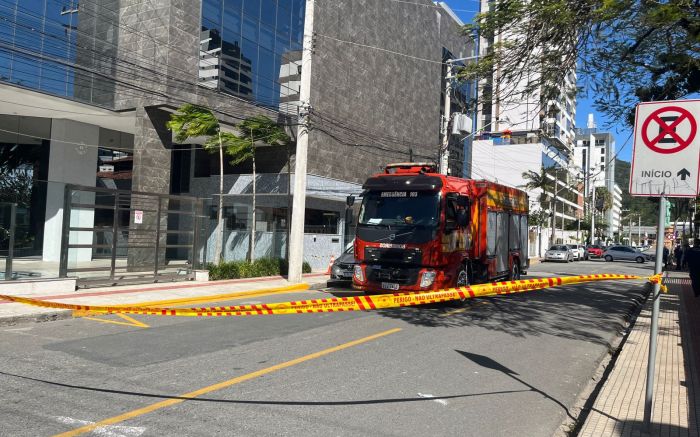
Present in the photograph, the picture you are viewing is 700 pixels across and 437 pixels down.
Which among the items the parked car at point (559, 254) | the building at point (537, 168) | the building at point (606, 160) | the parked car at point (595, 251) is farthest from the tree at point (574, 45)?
the building at point (606, 160)

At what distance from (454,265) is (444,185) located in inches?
72.8

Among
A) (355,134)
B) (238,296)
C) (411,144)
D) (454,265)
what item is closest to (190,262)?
(238,296)

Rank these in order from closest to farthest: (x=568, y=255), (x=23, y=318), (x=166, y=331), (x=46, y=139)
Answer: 1. (x=166, y=331)
2. (x=23, y=318)
3. (x=46, y=139)
4. (x=568, y=255)

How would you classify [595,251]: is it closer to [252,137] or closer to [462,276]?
[252,137]

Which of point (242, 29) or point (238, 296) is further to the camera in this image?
point (242, 29)

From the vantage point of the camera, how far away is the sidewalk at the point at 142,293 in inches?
389

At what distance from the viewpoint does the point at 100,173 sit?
79.5 ft

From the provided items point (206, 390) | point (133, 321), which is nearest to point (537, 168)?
point (133, 321)

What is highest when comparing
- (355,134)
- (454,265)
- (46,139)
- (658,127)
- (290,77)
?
(290,77)

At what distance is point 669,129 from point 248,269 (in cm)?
1565

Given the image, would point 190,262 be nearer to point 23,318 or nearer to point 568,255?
point 23,318

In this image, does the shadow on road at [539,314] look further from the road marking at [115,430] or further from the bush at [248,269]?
the bush at [248,269]

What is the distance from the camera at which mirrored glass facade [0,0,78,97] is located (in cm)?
1558

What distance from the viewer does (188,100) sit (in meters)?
19.3
